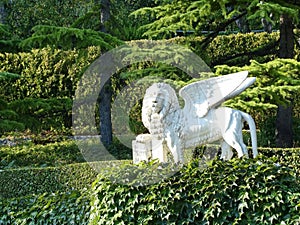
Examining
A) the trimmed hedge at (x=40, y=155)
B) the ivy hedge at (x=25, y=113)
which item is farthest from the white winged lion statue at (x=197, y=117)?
the trimmed hedge at (x=40, y=155)

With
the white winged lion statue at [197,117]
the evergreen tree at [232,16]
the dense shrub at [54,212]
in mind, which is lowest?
the dense shrub at [54,212]

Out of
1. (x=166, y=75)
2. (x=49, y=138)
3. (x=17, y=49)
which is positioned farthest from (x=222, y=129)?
(x=49, y=138)

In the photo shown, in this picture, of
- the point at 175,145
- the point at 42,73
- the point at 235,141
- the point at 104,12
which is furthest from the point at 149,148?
the point at 42,73

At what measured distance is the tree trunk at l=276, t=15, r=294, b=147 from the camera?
11109mm

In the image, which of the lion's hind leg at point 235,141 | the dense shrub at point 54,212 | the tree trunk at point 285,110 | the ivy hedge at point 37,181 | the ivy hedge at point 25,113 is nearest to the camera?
the dense shrub at point 54,212

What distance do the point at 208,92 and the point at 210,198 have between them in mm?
2393

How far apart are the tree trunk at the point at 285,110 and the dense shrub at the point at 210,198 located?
5956 mm

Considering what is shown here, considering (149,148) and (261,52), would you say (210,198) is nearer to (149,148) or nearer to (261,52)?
(149,148)

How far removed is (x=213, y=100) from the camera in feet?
24.6

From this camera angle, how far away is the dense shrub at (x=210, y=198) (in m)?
5.25

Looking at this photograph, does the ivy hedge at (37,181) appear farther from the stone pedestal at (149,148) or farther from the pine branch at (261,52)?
the pine branch at (261,52)

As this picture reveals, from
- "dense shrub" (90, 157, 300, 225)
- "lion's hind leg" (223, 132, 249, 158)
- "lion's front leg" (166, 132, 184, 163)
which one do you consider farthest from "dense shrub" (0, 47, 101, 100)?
"dense shrub" (90, 157, 300, 225)

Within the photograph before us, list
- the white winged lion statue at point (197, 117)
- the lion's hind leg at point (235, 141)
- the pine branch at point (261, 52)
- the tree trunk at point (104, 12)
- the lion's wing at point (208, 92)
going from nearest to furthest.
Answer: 1. the white winged lion statue at point (197, 117)
2. the lion's wing at point (208, 92)
3. the lion's hind leg at point (235, 141)
4. the pine branch at point (261, 52)
5. the tree trunk at point (104, 12)

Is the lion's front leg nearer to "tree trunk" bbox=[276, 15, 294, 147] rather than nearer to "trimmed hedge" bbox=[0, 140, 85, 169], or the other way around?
"tree trunk" bbox=[276, 15, 294, 147]
